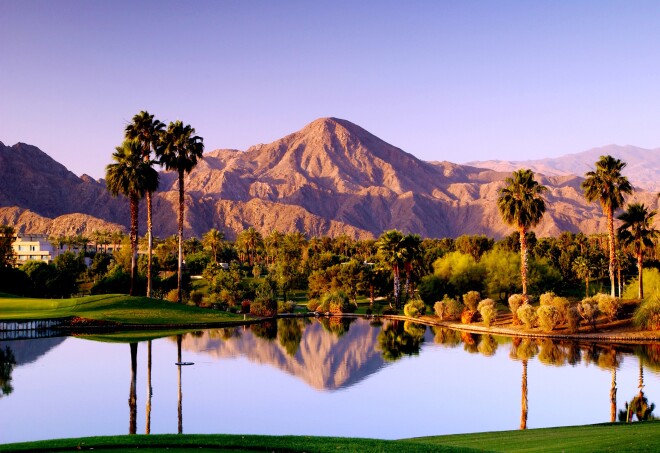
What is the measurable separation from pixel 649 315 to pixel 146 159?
193 ft

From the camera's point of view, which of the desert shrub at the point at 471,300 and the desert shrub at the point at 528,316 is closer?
the desert shrub at the point at 528,316

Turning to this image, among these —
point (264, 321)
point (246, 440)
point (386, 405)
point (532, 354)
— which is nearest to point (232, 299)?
point (264, 321)

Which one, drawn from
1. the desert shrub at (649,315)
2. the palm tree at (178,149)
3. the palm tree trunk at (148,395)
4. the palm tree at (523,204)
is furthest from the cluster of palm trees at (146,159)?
the desert shrub at (649,315)

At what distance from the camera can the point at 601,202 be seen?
244 ft

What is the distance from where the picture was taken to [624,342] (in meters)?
61.0

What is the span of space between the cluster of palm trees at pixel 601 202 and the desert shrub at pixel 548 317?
Answer: 6.03 m

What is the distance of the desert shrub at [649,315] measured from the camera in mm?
62406

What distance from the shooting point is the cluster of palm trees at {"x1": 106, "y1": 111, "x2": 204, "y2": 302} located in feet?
257

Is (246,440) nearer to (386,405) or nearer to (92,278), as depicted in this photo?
(386,405)

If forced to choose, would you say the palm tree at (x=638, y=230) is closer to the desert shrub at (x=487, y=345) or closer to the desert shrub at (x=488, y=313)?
the desert shrub at (x=488, y=313)

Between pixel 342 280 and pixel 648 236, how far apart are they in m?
43.2

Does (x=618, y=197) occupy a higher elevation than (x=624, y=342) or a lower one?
higher

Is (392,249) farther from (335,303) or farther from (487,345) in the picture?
(487,345)

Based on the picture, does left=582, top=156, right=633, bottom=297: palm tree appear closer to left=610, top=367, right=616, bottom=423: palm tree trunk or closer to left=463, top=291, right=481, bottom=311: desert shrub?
left=463, top=291, right=481, bottom=311: desert shrub
